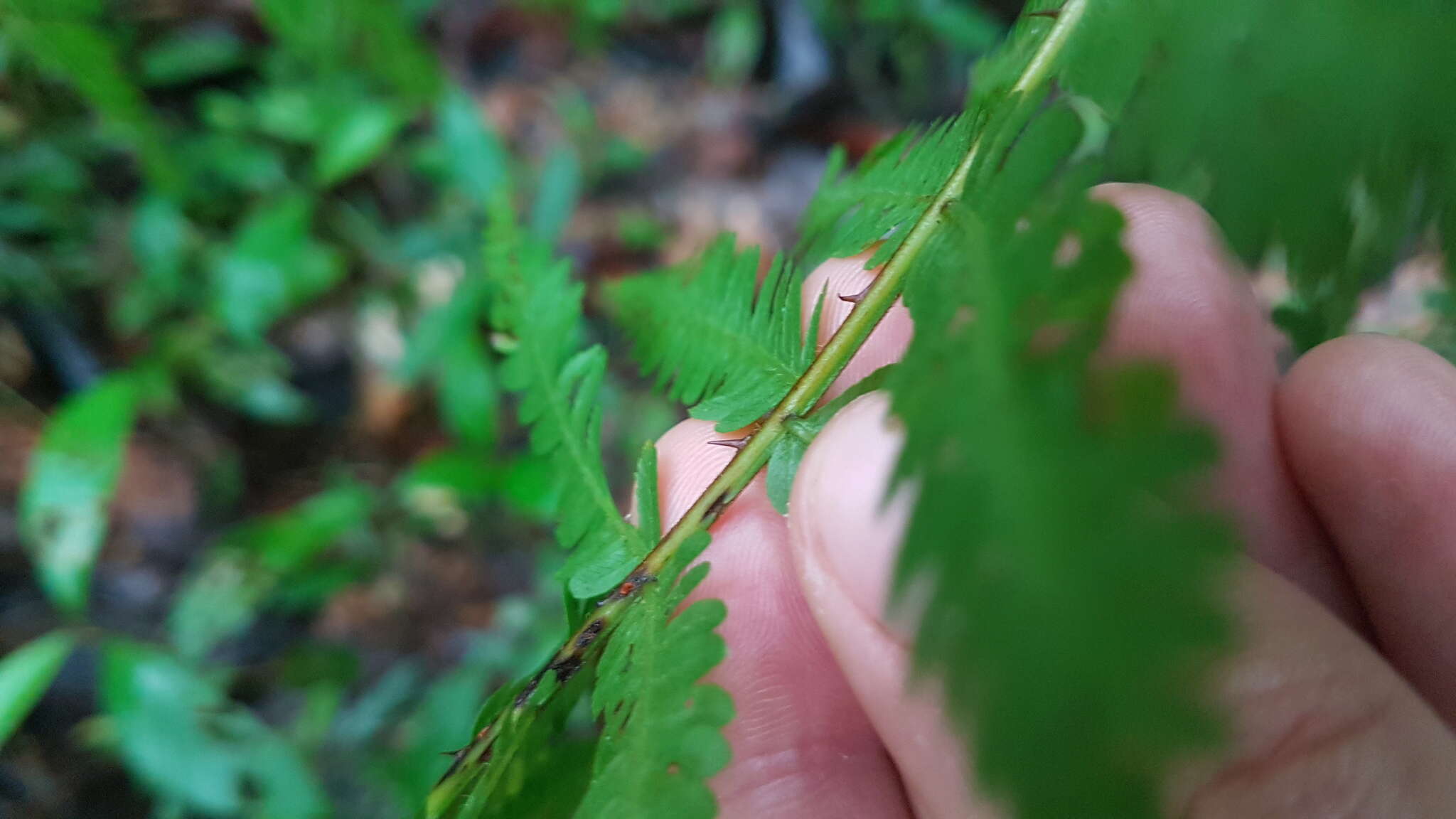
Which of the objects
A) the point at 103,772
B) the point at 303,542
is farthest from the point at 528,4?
the point at 103,772

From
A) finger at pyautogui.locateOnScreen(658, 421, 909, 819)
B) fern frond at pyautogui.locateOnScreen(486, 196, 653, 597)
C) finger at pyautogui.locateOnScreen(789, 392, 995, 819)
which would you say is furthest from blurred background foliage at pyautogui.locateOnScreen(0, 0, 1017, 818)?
finger at pyautogui.locateOnScreen(789, 392, 995, 819)

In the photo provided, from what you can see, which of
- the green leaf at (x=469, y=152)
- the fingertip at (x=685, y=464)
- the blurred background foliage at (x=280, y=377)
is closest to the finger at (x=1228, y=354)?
the fingertip at (x=685, y=464)

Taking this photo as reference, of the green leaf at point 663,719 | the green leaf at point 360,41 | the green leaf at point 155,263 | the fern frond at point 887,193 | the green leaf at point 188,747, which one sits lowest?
the green leaf at point 188,747

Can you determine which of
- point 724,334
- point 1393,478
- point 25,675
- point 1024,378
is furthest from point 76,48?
point 1393,478

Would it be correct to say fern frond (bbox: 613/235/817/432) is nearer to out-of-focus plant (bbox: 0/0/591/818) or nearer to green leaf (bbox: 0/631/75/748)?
out-of-focus plant (bbox: 0/0/591/818)

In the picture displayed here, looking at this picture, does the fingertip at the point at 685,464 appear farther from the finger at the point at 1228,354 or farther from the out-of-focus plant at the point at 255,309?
the out-of-focus plant at the point at 255,309

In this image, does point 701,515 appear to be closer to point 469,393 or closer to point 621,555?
point 621,555
